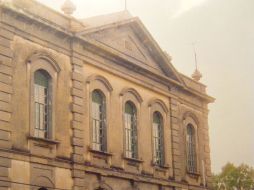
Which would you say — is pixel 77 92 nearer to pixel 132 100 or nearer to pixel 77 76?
pixel 77 76

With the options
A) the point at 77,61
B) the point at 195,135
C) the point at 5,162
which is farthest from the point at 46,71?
the point at 195,135

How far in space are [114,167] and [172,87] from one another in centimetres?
664

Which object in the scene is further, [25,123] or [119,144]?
[119,144]

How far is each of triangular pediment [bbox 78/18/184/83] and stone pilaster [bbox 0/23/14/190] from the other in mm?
3844

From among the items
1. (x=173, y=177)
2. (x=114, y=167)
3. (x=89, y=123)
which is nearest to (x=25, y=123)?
(x=89, y=123)

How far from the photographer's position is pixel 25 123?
19344mm

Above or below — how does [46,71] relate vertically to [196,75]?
below

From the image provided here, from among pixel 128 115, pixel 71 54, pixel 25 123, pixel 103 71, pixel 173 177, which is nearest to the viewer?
pixel 25 123

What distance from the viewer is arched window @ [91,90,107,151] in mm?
22734

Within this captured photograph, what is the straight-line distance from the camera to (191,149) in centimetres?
2953

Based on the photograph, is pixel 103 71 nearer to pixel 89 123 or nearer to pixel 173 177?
pixel 89 123

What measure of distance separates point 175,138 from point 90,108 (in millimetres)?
6515

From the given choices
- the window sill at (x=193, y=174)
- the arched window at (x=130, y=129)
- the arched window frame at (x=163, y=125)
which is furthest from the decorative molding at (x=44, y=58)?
the window sill at (x=193, y=174)

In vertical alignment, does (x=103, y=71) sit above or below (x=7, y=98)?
above
